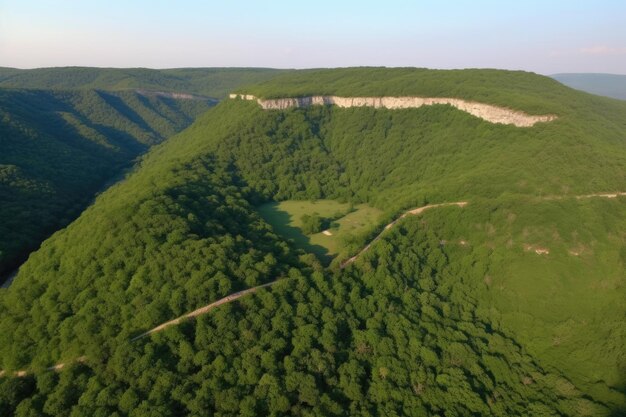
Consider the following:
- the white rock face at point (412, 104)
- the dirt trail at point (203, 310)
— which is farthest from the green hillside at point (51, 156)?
the white rock face at point (412, 104)

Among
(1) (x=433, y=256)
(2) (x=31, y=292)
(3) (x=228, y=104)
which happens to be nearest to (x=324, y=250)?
(1) (x=433, y=256)

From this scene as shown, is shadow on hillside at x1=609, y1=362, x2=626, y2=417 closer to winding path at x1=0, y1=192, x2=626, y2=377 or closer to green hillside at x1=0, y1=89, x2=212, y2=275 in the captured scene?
winding path at x1=0, y1=192, x2=626, y2=377

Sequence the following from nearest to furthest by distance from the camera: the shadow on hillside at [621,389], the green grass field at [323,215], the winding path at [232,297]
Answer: the winding path at [232,297], the shadow on hillside at [621,389], the green grass field at [323,215]

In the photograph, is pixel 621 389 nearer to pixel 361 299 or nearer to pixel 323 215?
pixel 361 299

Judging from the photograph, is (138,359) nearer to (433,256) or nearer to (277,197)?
(433,256)

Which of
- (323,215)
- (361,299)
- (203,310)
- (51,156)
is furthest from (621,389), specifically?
(51,156)

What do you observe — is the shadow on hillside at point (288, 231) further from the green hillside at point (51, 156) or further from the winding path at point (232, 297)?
the green hillside at point (51, 156)
